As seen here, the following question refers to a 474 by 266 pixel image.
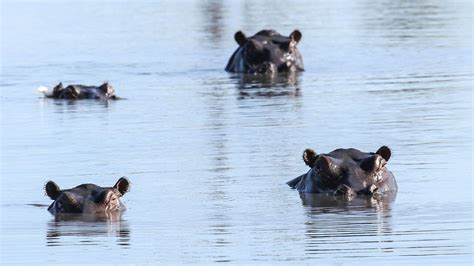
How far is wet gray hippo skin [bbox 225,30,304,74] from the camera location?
81.4ft

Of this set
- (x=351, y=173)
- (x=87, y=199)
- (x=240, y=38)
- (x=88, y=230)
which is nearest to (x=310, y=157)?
(x=351, y=173)

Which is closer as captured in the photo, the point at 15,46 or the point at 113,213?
the point at 113,213

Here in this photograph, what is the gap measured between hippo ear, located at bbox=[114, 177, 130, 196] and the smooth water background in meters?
0.18

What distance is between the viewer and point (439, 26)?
111ft

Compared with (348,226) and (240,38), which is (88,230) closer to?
(348,226)

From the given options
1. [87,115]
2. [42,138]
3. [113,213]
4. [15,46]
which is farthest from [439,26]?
[113,213]

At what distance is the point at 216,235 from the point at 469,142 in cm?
512

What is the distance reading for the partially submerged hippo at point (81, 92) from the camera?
71.1 ft

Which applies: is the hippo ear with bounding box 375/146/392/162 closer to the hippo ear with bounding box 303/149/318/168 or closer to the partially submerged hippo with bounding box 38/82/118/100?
the hippo ear with bounding box 303/149/318/168

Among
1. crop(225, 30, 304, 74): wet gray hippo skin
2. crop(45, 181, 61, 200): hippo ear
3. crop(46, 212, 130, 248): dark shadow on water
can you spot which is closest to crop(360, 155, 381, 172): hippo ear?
crop(46, 212, 130, 248): dark shadow on water

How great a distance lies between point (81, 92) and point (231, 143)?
5.50m

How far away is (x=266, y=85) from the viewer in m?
23.6

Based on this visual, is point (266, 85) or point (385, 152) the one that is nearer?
point (385, 152)

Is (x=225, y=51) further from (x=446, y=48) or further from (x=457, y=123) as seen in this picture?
(x=457, y=123)
